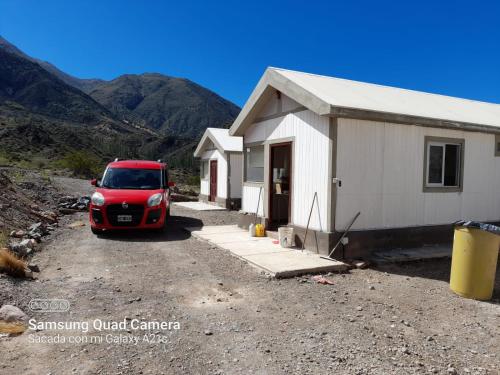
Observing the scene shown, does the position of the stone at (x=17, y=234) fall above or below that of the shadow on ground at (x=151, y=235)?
above

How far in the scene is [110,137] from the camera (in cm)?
7850

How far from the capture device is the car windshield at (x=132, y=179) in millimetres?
10566

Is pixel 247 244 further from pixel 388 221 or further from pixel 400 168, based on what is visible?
pixel 400 168

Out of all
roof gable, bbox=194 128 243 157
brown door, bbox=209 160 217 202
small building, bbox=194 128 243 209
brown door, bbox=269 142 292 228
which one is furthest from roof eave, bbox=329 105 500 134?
brown door, bbox=209 160 217 202

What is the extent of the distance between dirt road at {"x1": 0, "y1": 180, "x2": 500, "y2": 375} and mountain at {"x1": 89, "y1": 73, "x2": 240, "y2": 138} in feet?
409

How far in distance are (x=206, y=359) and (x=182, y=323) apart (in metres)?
0.92

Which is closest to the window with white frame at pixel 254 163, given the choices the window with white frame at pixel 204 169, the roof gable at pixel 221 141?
the roof gable at pixel 221 141

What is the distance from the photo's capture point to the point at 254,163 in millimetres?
11148

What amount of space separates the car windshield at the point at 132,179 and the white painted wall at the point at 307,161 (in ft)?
13.1

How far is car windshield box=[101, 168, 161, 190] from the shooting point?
1057 cm

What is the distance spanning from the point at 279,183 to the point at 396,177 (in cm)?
304

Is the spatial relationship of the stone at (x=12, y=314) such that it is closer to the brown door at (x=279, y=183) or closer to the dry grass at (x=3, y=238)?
the dry grass at (x=3, y=238)

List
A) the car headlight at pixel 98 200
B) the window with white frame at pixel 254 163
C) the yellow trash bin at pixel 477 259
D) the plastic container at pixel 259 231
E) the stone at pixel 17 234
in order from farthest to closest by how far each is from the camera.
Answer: the window with white frame at pixel 254 163 → the plastic container at pixel 259 231 → the car headlight at pixel 98 200 → the stone at pixel 17 234 → the yellow trash bin at pixel 477 259

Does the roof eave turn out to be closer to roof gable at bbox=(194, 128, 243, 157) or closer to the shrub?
roof gable at bbox=(194, 128, 243, 157)
